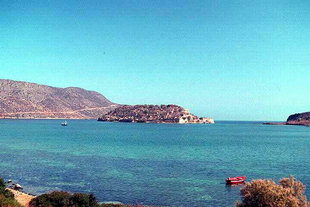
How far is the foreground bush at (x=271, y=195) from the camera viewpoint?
2467cm

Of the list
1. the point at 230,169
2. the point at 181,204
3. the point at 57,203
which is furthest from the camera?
the point at 230,169

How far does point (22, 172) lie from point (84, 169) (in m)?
10.7

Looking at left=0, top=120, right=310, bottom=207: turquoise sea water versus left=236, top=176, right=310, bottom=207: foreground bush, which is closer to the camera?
left=236, top=176, right=310, bottom=207: foreground bush

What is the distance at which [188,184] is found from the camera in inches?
1759

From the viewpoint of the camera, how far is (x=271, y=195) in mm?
24875

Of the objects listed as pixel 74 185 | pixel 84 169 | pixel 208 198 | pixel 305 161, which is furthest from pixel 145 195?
pixel 305 161

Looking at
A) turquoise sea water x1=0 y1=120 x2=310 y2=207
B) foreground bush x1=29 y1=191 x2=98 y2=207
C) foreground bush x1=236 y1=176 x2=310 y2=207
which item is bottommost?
turquoise sea water x1=0 y1=120 x2=310 y2=207

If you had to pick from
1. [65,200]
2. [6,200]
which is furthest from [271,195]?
[6,200]

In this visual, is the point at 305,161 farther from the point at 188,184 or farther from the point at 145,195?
the point at 145,195

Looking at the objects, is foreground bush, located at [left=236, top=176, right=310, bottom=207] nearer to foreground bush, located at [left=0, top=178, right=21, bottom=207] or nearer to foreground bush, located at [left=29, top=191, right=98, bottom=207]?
foreground bush, located at [left=29, top=191, right=98, bottom=207]

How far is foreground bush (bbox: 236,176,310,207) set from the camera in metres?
24.7

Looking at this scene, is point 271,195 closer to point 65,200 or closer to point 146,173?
point 65,200

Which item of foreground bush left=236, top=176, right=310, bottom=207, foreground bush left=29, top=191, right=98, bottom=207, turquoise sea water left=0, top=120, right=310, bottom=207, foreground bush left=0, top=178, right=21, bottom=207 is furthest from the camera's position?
turquoise sea water left=0, top=120, right=310, bottom=207

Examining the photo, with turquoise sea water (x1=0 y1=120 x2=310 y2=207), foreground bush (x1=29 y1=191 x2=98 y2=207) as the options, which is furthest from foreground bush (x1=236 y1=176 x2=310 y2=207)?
foreground bush (x1=29 y1=191 x2=98 y2=207)
